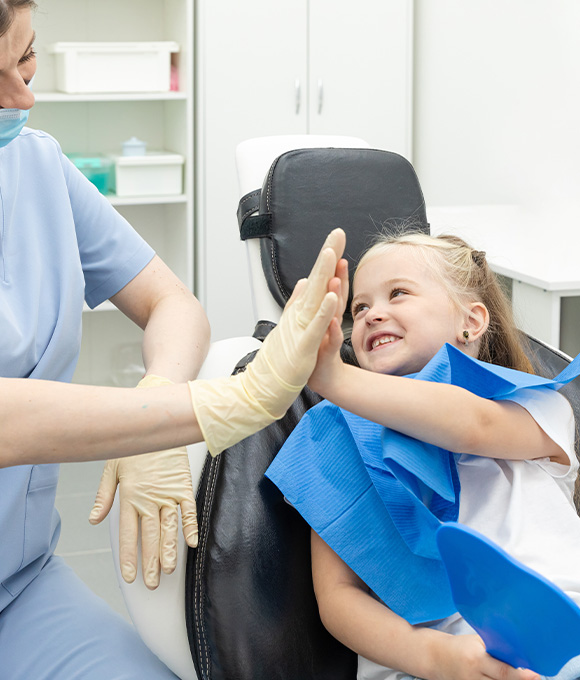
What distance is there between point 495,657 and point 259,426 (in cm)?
35

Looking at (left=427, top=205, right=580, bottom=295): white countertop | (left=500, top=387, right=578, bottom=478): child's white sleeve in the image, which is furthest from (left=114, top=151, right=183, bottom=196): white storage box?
(left=500, top=387, right=578, bottom=478): child's white sleeve

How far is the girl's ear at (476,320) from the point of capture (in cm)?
128

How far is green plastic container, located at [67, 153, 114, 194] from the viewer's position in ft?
10.3

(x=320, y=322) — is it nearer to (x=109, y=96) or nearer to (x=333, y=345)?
(x=333, y=345)

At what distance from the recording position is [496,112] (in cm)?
317

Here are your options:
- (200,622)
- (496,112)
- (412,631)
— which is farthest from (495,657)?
(496,112)

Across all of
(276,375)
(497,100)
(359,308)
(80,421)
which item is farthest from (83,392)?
(497,100)

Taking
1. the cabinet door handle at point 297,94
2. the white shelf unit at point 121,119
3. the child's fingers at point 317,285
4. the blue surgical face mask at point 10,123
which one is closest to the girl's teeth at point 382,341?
the child's fingers at point 317,285

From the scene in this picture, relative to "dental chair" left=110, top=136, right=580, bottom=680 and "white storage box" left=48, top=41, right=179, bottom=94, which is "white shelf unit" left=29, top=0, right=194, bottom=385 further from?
"dental chair" left=110, top=136, right=580, bottom=680

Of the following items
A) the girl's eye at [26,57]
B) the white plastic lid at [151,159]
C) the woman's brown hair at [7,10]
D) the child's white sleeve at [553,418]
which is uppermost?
the woman's brown hair at [7,10]

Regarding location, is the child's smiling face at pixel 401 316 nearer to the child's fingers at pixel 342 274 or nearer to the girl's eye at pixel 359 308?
the girl's eye at pixel 359 308

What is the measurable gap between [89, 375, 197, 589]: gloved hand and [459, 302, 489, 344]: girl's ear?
0.47 metres

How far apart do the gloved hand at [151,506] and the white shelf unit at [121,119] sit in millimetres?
2081

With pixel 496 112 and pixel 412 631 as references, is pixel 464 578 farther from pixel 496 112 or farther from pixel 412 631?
pixel 496 112
